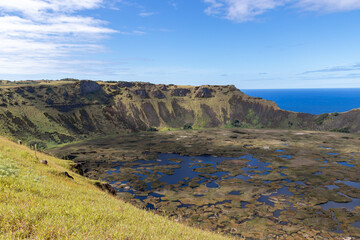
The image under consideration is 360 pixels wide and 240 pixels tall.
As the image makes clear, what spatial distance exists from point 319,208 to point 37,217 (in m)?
47.3

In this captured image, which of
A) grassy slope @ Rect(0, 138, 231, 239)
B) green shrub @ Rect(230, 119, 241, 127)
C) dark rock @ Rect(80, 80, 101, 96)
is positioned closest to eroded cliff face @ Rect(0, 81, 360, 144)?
dark rock @ Rect(80, 80, 101, 96)

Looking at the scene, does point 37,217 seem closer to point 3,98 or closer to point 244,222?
point 244,222

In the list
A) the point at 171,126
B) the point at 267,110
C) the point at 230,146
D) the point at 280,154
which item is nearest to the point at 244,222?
the point at 280,154

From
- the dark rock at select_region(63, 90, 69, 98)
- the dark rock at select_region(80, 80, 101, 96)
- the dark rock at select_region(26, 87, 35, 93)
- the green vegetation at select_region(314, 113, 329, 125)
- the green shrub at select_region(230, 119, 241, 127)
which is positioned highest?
the dark rock at select_region(80, 80, 101, 96)

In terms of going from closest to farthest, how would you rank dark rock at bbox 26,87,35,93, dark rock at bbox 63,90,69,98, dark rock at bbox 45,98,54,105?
dark rock at bbox 45,98,54,105 → dark rock at bbox 26,87,35,93 → dark rock at bbox 63,90,69,98

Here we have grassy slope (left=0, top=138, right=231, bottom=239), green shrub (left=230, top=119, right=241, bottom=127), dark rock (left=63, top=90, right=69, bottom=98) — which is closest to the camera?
grassy slope (left=0, top=138, right=231, bottom=239)

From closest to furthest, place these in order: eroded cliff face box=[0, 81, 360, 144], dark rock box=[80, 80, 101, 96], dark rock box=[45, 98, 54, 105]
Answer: eroded cliff face box=[0, 81, 360, 144], dark rock box=[45, 98, 54, 105], dark rock box=[80, 80, 101, 96]

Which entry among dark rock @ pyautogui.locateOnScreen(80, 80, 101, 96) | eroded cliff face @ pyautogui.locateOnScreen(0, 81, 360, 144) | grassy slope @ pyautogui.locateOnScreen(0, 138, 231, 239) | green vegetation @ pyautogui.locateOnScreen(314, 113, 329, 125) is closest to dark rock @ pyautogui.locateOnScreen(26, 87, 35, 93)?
eroded cliff face @ pyautogui.locateOnScreen(0, 81, 360, 144)

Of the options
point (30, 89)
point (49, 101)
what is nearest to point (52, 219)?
point (49, 101)

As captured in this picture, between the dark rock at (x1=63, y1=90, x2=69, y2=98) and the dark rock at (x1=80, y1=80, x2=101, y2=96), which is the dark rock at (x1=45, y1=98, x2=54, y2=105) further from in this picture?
the dark rock at (x1=80, y1=80, x2=101, y2=96)

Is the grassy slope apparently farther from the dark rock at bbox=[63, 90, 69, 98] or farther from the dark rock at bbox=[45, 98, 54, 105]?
the dark rock at bbox=[63, 90, 69, 98]

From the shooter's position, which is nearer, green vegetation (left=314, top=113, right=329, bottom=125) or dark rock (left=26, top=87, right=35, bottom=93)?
dark rock (left=26, top=87, right=35, bottom=93)

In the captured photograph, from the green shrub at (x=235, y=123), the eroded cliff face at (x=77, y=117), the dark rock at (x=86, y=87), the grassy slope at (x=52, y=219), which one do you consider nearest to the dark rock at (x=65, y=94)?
the eroded cliff face at (x=77, y=117)

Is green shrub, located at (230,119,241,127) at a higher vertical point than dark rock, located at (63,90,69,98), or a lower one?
lower
